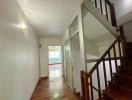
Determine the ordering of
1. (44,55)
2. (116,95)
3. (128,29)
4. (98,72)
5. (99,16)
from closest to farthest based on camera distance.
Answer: (116,95)
(98,72)
(99,16)
(128,29)
(44,55)

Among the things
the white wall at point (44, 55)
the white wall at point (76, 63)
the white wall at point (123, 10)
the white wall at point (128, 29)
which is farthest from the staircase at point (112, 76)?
the white wall at point (44, 55)

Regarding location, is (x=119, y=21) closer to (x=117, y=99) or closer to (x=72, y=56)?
(x=72, y=56)

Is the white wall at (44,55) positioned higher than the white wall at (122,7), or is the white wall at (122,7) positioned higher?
the white wall at (122,7)

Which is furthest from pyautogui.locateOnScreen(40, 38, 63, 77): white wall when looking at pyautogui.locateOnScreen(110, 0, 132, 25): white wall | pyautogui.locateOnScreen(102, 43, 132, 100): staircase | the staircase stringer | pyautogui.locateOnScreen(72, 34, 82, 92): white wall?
pyautogui.locateOnScreen(102, 43, 132, 100): staircase

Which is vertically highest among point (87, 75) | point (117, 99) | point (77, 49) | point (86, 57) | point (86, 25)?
point (86, 25)

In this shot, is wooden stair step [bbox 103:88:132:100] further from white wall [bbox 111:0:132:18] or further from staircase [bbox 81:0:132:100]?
white wall [bbox 111:0:132:18]

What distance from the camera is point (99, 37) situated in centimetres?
295

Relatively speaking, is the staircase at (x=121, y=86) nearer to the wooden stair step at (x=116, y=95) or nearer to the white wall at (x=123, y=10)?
the wooden stair step at (x=116, y=95)

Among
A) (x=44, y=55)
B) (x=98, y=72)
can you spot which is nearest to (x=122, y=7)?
(x=98, y=72)

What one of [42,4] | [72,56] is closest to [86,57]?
[72,56]

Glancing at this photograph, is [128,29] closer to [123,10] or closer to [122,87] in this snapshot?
[123,10]

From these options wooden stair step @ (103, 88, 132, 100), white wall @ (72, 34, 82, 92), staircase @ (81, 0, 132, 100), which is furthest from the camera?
white wall @ (72, 34, 82, 92)

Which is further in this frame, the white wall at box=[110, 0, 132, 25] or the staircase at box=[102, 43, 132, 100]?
the white wall at box=[110, 0, 132, 25]

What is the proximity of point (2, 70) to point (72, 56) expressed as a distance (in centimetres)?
259
